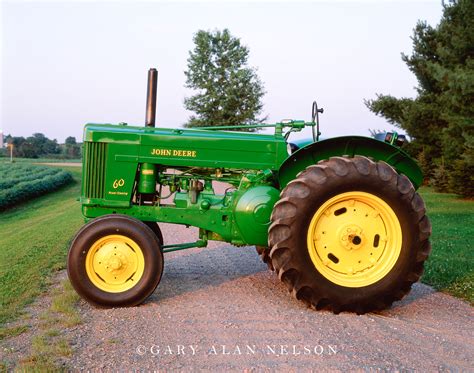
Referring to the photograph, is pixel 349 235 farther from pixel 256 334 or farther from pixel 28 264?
pixel 28 264

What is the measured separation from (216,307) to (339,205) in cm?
168

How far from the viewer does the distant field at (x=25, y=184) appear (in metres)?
25.9

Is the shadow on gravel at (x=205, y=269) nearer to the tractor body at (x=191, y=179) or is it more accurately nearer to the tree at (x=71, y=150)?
the tractor body at (x=191, y=179)

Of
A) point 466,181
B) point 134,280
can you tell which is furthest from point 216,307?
point 466,181

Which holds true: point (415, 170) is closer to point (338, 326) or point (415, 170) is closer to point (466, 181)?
point (338, 326)

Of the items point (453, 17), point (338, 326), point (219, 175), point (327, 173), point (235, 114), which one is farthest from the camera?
point (235, 114)

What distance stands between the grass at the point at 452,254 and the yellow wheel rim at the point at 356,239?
166 centimetres

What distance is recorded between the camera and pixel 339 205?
5.60 meters

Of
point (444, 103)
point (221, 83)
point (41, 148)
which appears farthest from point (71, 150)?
point (444, 103)

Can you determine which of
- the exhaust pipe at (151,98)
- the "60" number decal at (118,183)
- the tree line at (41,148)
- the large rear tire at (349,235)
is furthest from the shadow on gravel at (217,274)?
the tree line at (41,148)

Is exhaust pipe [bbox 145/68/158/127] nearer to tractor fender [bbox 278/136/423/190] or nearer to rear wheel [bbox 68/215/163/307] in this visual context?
rear wheel [bbox 68/215/163/307]

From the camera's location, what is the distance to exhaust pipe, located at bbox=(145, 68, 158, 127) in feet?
21.4

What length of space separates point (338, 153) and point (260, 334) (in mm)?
2289

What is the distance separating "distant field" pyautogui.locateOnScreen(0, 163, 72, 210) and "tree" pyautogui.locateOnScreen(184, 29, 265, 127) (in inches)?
448
